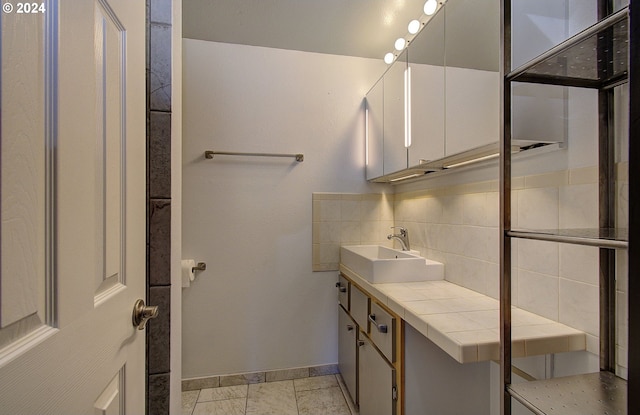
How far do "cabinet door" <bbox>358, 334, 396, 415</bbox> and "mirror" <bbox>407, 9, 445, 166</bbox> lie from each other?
3.25 ft

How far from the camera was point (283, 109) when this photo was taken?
2.07 m

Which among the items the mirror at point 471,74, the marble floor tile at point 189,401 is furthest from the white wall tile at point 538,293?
A: the marble floor tile at point 189,401

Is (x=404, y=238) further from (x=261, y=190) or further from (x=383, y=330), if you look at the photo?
(x=261, y=190)

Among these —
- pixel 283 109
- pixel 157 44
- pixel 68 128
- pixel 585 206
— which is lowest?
pixel 585 206

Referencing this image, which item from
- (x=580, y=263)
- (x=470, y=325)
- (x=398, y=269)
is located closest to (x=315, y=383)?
(x=398, y=269)

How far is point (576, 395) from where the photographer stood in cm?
71

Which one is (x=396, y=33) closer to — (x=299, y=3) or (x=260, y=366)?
(x=299, y=3)

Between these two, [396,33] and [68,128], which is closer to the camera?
[68,128]

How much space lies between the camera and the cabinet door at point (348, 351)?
166 cm

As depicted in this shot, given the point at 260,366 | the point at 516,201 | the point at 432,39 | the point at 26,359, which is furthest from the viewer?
the point at 260,366

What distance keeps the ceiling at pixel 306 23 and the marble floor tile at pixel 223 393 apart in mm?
2466

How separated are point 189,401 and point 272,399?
0.55m

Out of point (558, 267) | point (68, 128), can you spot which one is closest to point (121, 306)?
point (68, 128)

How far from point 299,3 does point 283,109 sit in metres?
0.68
